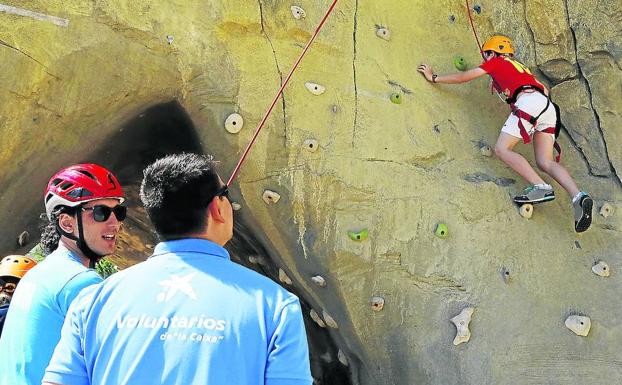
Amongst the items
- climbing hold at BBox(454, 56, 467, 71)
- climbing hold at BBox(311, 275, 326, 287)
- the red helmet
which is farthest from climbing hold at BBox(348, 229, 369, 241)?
the red helmet

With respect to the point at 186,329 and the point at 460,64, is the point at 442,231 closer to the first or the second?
the point at 460,64

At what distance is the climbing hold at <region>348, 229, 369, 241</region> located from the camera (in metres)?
4.48

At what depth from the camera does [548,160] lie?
182 inches

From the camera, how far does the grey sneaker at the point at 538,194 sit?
4449 millimetres

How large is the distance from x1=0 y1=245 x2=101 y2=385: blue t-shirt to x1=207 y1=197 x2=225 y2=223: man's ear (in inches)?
29.0

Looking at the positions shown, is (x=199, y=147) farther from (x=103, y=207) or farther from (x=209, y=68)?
(x=103, y=207)

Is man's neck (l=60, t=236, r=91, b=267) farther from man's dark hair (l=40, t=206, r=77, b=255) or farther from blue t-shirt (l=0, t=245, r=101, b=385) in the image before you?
blue t-shirt (l=0, t=245, r=101, b=385)

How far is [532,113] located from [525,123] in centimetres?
7

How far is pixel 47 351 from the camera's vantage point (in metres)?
2.31

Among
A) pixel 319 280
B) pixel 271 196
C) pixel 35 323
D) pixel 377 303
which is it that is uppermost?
pixel 35 323

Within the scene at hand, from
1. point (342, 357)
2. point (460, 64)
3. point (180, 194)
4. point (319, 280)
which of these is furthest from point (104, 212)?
point (460, 64)

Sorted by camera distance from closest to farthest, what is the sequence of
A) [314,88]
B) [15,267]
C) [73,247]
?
[73,247]
[15,267]
[314,88]

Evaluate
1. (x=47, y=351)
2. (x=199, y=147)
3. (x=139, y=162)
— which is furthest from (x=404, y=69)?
(x=47, y=351)

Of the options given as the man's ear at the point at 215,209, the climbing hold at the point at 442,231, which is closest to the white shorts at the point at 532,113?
the climbing hold at the point at 442,231
